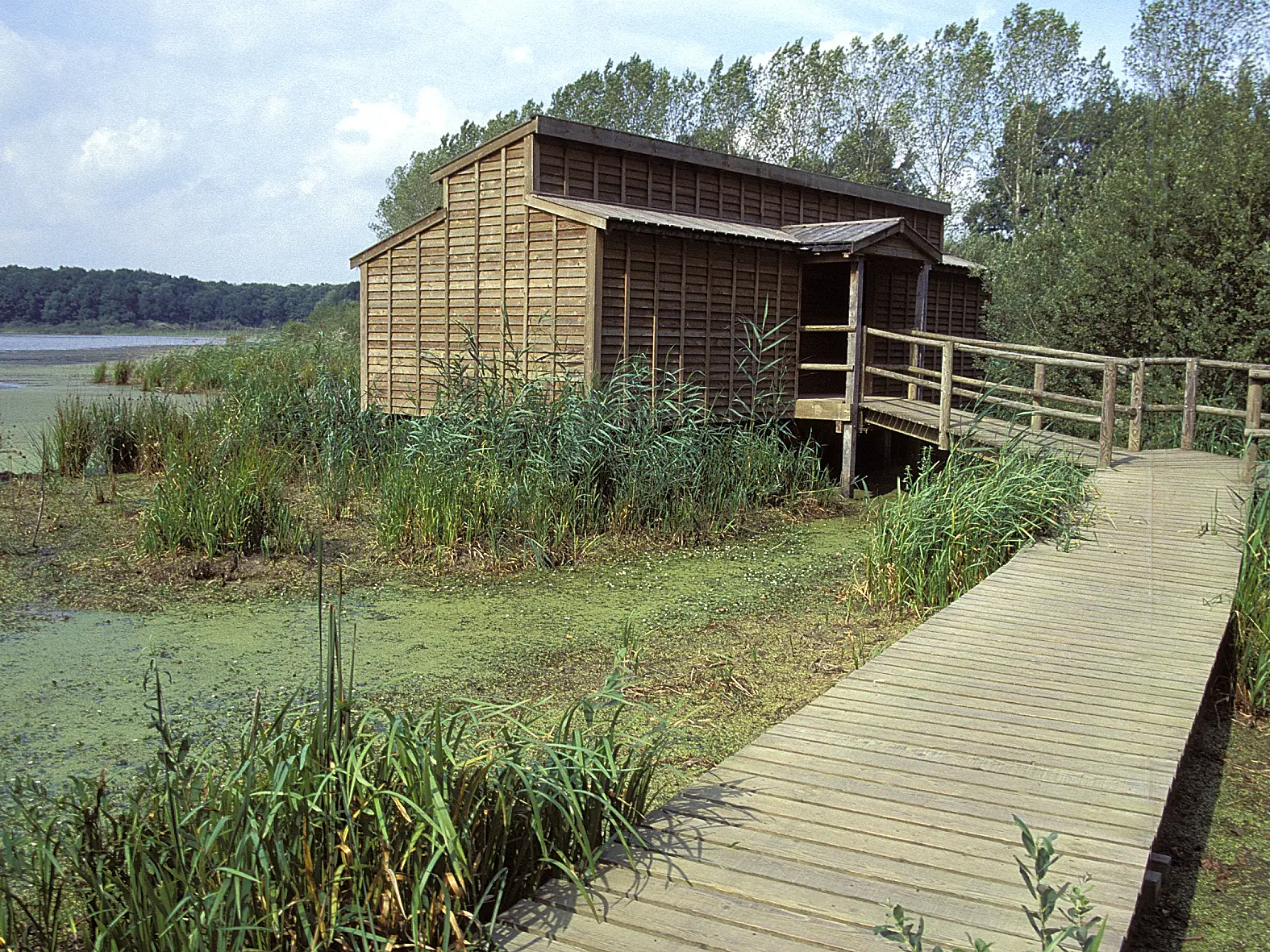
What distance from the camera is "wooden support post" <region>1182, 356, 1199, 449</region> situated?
11.4 metres

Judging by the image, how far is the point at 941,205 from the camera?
18453mm

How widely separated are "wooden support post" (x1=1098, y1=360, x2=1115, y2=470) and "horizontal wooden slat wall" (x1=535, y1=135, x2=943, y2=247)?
218 inches

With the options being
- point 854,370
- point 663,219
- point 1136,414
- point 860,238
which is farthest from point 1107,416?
point 663,219

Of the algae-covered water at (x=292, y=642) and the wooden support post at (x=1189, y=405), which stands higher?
the wooden support post at (x=1189, y=405)

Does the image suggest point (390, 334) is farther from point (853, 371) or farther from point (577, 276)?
point (853, 371)

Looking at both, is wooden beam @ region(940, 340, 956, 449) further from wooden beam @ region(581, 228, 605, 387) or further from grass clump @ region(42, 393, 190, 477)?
grass clump @ region(42, 393, 190, 477)

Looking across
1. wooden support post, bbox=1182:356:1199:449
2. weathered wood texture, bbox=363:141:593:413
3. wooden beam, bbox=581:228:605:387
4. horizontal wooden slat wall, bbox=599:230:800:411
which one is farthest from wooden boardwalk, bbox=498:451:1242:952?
weathered wood texture, bbox=363:141:593:413

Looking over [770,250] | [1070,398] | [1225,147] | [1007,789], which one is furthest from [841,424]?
[1007,789]

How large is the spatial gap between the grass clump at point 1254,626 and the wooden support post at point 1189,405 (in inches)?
213

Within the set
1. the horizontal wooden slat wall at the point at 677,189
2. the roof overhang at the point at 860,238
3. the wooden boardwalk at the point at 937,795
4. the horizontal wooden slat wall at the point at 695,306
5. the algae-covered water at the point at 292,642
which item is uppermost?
the horizontal wooden slat wall at the point at 677,189

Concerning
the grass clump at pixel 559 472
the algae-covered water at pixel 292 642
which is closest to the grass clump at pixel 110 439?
the grass clump at pixel 559 472

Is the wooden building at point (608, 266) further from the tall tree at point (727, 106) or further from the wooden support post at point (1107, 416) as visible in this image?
the tall tree at point (727, 106)

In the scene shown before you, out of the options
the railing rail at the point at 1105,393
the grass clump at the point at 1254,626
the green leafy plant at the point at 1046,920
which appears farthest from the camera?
the railing rail at the point at 1105,393

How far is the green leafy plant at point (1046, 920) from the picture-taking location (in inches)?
89.5
